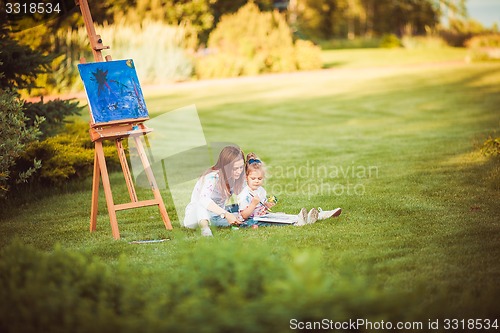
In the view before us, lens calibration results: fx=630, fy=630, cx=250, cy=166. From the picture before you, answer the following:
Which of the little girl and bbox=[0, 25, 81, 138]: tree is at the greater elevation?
bbox=[0, 25, 81, 138]: tree

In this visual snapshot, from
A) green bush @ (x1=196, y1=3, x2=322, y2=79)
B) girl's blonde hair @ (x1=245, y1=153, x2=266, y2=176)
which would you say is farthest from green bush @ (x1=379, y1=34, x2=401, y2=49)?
girl's blonde hair @ (x1=245, y1=153, x2=266, y2=176)

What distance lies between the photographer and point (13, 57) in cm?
834

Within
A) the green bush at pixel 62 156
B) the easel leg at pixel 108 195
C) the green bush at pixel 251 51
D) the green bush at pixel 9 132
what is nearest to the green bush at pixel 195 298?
the easel leg at pixel 108 195

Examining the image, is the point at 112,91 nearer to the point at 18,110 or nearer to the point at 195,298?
the point at 18,110

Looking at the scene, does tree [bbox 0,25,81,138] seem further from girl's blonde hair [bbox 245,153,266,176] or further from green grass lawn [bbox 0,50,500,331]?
girl's blonde hair [bbox 245,153,266,176]

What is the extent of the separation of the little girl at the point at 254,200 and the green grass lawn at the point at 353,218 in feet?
0.53

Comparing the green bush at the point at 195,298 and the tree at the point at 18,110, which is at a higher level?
the tree at the point at 18,110

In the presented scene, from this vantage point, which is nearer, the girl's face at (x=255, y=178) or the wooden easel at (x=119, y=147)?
the wooden easel at (x=119, y=147)

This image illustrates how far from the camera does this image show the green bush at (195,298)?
3051 millimetres

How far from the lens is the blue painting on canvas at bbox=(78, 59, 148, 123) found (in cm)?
639

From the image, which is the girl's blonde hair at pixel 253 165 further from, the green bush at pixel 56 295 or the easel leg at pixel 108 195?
the green bush at pixel 56 295

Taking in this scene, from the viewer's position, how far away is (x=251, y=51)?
22.0 metres

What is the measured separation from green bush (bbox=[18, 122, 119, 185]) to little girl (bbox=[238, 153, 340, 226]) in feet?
10.2

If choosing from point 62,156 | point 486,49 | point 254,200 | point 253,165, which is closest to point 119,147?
point 253,165
